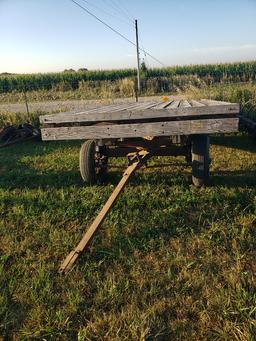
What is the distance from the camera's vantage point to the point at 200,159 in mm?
4211

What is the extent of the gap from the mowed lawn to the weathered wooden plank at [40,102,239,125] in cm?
118

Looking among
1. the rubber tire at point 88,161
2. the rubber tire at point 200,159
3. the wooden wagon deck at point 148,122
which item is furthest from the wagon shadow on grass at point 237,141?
the wooden wagon deck at point 148,122

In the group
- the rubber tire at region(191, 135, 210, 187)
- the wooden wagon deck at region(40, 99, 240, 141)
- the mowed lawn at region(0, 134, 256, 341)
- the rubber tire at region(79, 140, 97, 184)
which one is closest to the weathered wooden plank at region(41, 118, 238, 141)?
the wooden wagon deck at region(40, 99, 240, 141)

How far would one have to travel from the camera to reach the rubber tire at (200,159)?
13.6 feet

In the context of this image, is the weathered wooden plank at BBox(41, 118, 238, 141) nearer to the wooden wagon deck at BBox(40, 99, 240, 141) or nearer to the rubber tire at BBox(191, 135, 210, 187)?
the wooden wagon deck at BBox(40, 99, 240, 141)

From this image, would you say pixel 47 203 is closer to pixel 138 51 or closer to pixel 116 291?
pixel 116 291

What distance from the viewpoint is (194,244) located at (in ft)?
10.1

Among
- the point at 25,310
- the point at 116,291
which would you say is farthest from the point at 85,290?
the point at 25,310

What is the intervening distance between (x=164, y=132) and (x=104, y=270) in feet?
4.39

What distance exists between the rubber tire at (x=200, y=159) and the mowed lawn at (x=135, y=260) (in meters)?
0.17

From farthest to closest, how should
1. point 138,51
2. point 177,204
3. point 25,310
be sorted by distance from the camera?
point 138,51 → point 177,204 → point 25,310

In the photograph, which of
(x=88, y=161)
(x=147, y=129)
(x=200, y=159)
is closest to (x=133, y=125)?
(x=147, y=129)

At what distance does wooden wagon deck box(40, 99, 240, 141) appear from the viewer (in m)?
2.83

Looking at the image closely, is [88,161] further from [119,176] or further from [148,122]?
[148,122]
